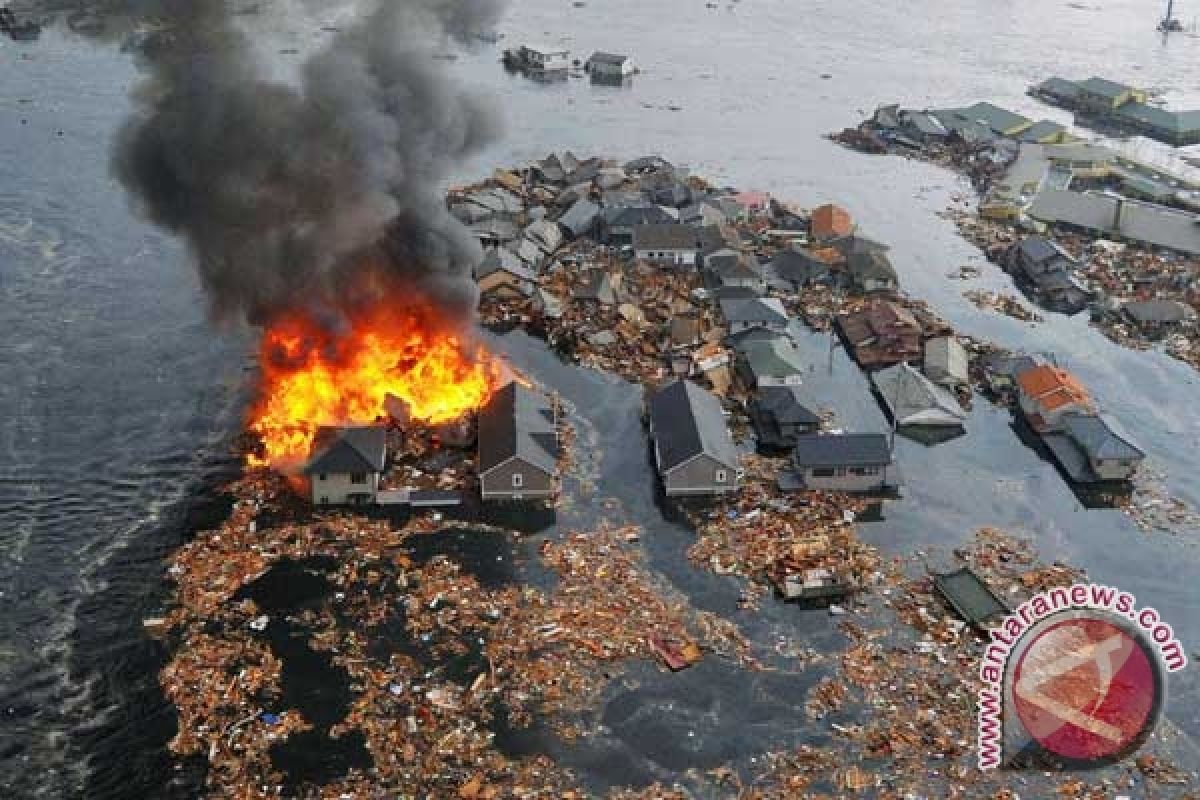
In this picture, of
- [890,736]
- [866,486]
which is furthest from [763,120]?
[890,736]

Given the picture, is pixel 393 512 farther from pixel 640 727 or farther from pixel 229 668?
pixel 640 727

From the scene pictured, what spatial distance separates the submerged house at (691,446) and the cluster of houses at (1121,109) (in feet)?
181

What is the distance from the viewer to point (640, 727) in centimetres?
2705

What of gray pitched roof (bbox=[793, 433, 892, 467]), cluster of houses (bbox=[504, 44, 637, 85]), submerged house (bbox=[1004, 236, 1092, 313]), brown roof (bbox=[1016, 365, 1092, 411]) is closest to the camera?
gray pitched roof (bbox=[793, 433, 892, 467])

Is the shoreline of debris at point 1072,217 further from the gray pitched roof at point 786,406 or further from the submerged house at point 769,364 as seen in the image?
the gray pitched roof at point 786,406

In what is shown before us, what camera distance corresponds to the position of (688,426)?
36781 millimetres

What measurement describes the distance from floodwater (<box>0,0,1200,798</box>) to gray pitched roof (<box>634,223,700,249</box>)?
33.2ft

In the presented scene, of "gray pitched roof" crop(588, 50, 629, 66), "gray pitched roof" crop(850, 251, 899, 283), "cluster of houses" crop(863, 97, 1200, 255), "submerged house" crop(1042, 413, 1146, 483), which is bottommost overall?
"submerged house" crop(1042, 413, 1146, 483)

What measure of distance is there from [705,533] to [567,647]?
6784 mm

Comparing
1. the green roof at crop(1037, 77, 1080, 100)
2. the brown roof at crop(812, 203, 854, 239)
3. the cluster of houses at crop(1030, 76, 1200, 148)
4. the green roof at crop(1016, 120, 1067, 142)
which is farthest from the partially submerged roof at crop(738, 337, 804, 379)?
the green roof at crop(1037, 77, 1080, 100)

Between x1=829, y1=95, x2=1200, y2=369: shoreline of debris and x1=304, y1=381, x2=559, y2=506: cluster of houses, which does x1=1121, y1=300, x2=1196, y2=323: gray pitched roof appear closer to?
x1=829, y1=95, x2=1200, y2=369: shoreline of debris

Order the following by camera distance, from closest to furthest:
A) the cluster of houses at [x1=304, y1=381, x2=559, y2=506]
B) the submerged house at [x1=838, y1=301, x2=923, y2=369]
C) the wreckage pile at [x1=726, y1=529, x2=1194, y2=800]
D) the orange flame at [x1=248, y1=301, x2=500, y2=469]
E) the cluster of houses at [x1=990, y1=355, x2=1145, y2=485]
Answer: the wreckage pile at [x1=726, y1=529, x2=1194, y2=800]
the cluster of houses at [x1=304, y1=381, x2=559, y2=506]
the cluster of houses at [x1=990, y1=355, x2=1145, y2=485]
the orange flame at [x1=248, y1=301, x2=500, y2=469]
the submerged house at [x1=838, y1=301, x2=923, y2=369]

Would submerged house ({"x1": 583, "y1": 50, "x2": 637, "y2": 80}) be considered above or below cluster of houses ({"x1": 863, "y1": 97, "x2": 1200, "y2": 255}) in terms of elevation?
above

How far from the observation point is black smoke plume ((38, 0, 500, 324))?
131ft
